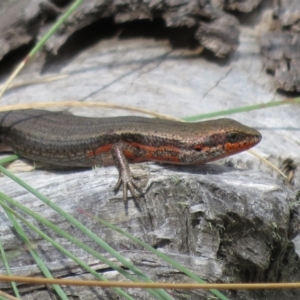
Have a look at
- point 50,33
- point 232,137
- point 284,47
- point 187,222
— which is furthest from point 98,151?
point 284,47

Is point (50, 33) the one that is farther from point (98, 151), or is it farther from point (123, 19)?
point (123, 19)

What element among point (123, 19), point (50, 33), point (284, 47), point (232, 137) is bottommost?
point (232, 137)

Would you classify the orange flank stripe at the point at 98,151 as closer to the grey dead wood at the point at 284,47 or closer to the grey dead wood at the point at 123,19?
the grey dead wood at the point at 123,19

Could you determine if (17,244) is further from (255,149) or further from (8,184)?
(255,149)

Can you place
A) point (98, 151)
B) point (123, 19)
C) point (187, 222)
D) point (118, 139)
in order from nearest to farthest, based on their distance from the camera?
point (187, 222), point (118, 139), point (98, 151), point (123, 19)

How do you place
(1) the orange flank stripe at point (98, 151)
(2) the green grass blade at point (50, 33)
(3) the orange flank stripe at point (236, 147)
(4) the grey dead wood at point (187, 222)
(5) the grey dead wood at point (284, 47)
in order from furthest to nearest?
(5) the grey dead wood at point (284, 47) → (1) the orange flank stripe at point (98, 151) → (3) the orange flank stripe at point (236, 147) → (2) the green grass blade at point (50, 33) → (4) the grey dead wood at point (187, 222)

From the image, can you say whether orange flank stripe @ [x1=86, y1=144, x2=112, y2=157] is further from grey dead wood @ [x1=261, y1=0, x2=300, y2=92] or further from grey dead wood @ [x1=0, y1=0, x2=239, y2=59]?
grey dead wood @ [x1=261, y1=0, x2=300, y2=92]

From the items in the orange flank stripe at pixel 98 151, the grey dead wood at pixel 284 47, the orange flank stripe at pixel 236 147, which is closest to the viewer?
the orange flank stripe at pixel 236 147

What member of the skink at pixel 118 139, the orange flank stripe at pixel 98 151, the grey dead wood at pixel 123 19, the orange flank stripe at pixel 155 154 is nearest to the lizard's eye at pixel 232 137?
the skink at pixel 118 139

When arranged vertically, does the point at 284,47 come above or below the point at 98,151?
above
